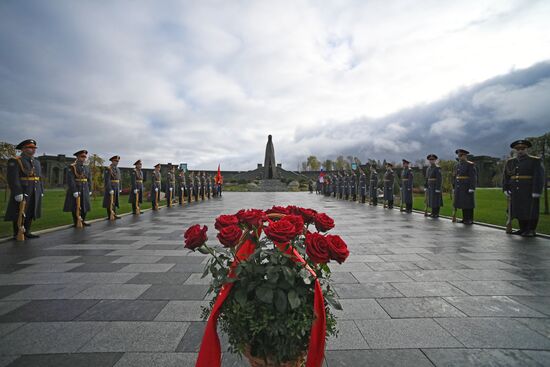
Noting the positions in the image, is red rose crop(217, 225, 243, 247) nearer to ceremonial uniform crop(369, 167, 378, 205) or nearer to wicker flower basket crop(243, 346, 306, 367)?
wicker flower basket crop(243, 346, 306, 367)

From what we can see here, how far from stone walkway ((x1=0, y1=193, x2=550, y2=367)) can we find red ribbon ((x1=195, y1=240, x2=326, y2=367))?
0.66m

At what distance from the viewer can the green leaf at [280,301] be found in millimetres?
1589

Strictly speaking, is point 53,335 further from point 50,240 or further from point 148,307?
point 50,240

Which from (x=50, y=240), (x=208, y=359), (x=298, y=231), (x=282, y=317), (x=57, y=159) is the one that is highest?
(x=57, y=159)

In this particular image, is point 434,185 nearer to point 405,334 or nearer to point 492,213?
point 492,213

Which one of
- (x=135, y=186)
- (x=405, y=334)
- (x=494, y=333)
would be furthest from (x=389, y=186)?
(x=405, y=334)

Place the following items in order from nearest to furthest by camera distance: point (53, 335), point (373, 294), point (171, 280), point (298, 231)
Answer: point (298, 231), point (53, 335), point (373, 294), point (171, 280)

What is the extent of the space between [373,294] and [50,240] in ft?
26.7

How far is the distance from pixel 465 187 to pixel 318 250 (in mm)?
11091

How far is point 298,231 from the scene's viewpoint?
173 cm

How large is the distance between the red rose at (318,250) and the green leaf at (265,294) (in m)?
0.32

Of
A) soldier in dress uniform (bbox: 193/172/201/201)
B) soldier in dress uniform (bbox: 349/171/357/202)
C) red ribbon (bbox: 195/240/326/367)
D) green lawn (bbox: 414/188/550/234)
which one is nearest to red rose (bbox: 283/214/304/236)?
red ribbon (bbox: 195/240/326/367)

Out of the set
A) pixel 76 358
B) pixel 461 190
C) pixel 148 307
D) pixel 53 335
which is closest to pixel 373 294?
pixel 148 307

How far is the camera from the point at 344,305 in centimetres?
341
